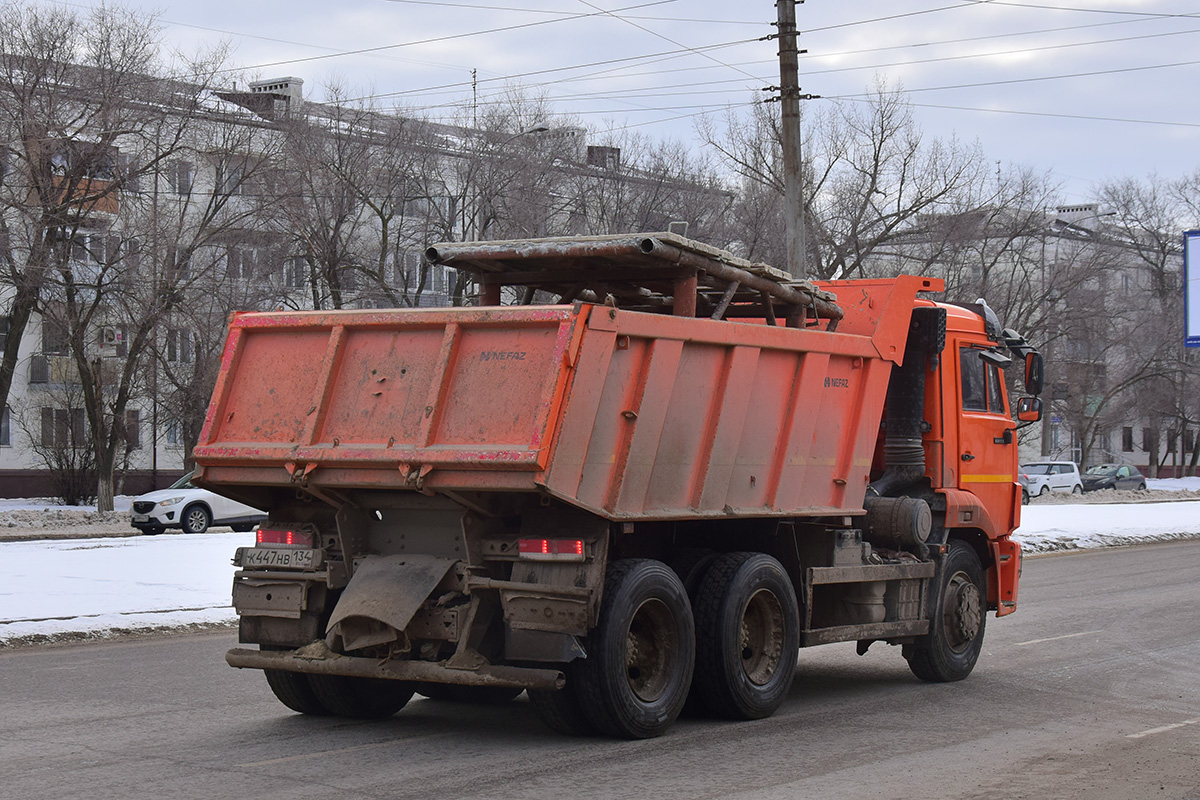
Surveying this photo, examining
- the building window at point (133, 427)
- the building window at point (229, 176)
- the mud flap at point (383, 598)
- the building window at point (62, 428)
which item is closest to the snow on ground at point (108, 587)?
the mud flap at point (383, 598)

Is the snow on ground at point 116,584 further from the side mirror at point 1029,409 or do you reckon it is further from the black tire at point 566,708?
the side mirror at point 1029,409

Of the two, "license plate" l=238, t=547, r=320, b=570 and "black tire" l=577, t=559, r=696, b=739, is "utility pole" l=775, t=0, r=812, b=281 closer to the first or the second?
"black tire" l=577, t=559, r=696, b=739

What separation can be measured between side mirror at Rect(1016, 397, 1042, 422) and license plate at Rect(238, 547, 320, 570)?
6626 millimetres

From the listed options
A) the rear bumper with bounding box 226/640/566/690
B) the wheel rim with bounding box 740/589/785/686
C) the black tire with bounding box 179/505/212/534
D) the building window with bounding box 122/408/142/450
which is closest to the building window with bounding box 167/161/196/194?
the building window with bounding box 122/408/142/450

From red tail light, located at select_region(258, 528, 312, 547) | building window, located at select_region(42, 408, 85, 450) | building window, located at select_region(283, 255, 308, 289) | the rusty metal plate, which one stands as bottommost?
the rusty metal plate

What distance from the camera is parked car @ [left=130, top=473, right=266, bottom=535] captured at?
29.0 metres

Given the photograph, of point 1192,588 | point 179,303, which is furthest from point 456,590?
point 179,303

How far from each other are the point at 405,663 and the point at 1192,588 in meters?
14.6

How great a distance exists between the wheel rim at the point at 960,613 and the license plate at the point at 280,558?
5404 millimetres

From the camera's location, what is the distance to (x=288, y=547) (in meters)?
8.86

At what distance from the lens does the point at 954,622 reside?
11.7 meters

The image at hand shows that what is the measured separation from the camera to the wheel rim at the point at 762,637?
9.49 meters

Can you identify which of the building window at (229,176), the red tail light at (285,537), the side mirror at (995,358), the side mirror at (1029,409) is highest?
the building window at (229,176)

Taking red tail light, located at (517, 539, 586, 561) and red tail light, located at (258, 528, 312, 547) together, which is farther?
red tail light, located at (258, 528, 312, 547)
